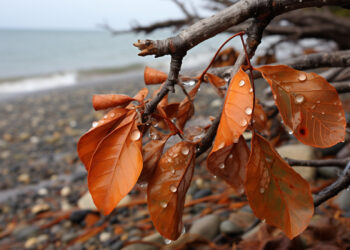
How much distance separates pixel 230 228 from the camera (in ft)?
4.74

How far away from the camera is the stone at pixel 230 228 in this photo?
56.2 inches

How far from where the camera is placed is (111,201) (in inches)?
19.9

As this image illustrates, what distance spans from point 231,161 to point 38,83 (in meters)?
12.7

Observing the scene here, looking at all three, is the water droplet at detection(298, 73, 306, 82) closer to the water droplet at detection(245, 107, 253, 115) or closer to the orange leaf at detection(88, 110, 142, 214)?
the water droplet at detection(245, 107, 253, 115)

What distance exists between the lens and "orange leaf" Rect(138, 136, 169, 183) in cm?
58

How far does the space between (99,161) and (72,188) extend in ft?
8.13

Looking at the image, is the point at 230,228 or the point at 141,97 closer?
the point at 141,97

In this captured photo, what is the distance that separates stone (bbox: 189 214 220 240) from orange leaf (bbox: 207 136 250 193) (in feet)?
2.93

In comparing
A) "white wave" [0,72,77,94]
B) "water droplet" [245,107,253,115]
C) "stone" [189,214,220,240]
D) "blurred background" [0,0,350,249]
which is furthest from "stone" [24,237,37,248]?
"white wave" [0,72,77,94]

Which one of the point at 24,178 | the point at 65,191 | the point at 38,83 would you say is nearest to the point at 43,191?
the point at 65,191

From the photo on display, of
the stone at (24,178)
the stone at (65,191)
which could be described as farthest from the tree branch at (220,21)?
the stone at (24,178)

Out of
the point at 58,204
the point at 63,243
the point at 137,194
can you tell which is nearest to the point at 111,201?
the point at 63,243

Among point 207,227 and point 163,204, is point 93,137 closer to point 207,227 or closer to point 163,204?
point 163,204

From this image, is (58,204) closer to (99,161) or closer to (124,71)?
(99,161)
